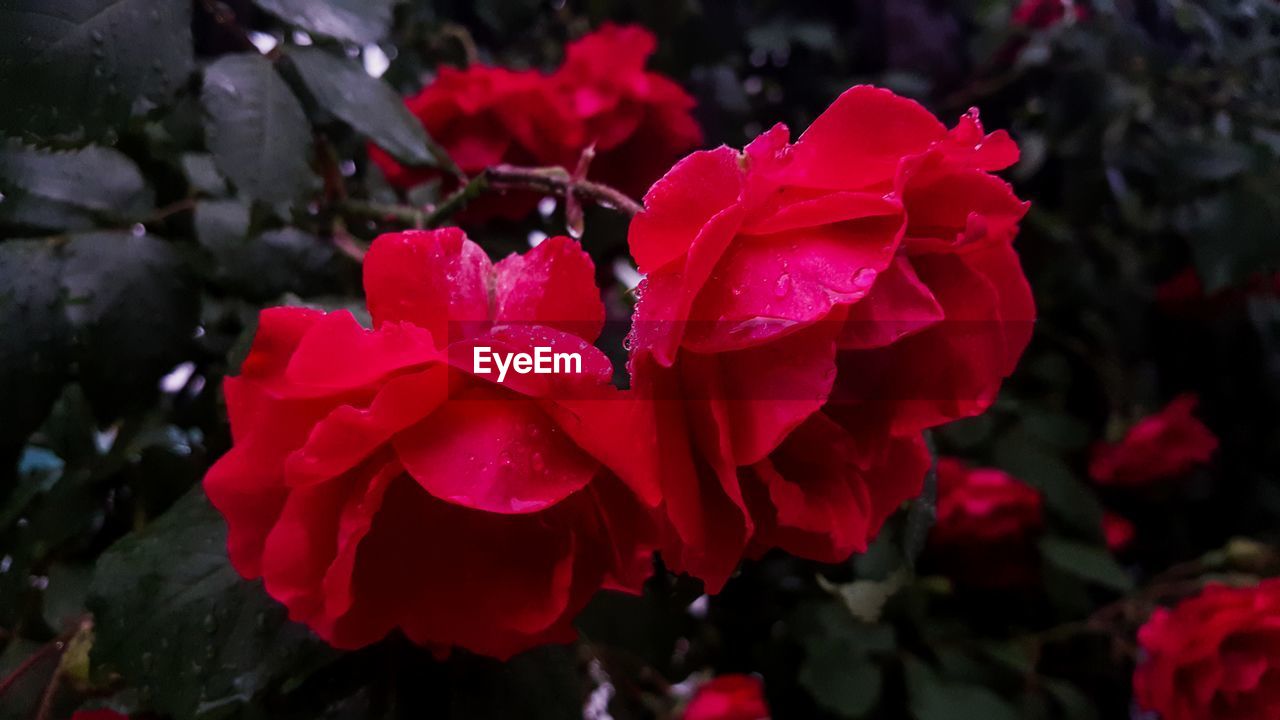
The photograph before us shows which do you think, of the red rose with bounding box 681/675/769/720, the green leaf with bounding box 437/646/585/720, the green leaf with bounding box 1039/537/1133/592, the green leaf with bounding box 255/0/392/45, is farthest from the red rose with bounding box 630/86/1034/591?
the green leaf with bounding box 1039/537/1133/592

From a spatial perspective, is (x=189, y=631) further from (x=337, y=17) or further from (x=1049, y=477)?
(x=1049, y=477)

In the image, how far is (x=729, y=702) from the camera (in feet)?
1.73

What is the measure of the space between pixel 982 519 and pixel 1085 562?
12 cm

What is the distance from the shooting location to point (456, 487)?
0.66ft

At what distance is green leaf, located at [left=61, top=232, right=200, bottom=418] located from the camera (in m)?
0.36

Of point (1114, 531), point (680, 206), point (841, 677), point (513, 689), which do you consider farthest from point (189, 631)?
point (1114, 531)

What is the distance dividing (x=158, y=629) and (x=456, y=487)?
6.2 inches

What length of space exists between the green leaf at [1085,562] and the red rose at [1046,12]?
1.62 feet

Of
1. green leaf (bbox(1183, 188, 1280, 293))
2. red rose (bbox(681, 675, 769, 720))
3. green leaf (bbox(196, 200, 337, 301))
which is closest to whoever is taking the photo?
green leaf (bbox(196, 200, 337, 301))

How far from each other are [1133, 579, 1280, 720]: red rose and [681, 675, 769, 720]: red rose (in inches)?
9.6

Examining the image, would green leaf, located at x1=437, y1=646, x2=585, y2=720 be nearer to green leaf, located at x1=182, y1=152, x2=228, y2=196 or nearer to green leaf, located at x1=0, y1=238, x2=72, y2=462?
green leaf, located at x1=0, y1=238, x2=72, y2=462

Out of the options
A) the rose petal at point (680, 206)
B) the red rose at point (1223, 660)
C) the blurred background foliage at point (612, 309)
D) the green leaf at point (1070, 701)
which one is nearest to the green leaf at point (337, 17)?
the blurred background foliage at point (612, 309)

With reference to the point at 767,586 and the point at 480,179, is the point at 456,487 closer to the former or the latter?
the point at 480,179

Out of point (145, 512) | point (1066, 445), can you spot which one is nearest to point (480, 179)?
point (145, 512)
